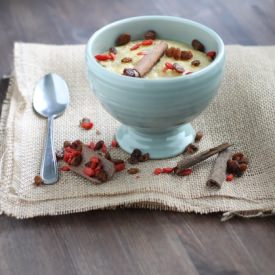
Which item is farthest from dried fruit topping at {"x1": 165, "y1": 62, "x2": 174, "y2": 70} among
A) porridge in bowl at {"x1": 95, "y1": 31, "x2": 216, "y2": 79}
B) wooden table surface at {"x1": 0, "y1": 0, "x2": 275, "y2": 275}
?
wooden table surface at {"x1": 0, "y1": 0, "x2": 275, "y2": 275}

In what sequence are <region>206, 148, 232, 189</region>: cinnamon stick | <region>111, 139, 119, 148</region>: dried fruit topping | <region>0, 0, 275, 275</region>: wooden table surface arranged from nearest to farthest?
<region>0, 0, 275, 275</region>: wooden table surface < <region>206, 148, 232, 189</region>: cinnamon stick < <region>111, 139, 119, 148</region>: dried fruit topping

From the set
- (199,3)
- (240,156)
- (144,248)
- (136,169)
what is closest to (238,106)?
(240,156)

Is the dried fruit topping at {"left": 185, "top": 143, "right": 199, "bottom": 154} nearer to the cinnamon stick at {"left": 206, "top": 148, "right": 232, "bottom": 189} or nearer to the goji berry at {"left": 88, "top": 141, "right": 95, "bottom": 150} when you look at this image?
the cinnamon stick at {"left": 206, "top": 148, "right": 232, "bottom": 189}

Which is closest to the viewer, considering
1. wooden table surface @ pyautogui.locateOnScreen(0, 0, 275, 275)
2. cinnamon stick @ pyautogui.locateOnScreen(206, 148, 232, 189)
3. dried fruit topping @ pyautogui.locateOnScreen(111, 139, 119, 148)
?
Answer: wooden table surface @ pyautogui.locateOnScreen(0, 0, 275, 275)

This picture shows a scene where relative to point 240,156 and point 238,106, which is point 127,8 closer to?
point 238,106

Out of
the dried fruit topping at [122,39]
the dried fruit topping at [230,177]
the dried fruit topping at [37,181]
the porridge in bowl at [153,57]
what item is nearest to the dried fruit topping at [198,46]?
the porridge in bowl at [153,57]

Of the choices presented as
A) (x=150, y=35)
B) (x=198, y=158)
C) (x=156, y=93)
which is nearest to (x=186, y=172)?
(x=198, y=158)

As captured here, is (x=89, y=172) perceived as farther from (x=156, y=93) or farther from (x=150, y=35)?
(x=150, y=35)
